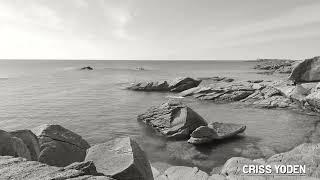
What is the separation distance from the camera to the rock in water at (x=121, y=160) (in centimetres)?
986

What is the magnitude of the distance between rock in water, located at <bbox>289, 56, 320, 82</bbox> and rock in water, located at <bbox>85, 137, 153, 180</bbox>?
133 feet

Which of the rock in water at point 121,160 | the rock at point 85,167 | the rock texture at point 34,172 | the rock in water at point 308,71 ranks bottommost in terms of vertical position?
the rock in water at point 121,160

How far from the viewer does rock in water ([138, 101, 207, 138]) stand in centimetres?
2366

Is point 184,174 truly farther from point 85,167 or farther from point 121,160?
point 85,167

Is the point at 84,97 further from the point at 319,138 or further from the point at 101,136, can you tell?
the point at 319,138

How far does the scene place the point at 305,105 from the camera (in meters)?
34.3

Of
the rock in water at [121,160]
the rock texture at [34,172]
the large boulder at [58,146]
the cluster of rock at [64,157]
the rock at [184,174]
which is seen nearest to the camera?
the rock texture at [34,172]

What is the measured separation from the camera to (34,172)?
261 inches

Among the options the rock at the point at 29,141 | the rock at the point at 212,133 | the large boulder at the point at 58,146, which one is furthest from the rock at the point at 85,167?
the rock at the point at 212,133

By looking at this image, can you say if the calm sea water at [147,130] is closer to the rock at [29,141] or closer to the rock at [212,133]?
the rock at [212,133]

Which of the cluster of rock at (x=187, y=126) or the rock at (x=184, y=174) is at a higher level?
the cluster of rock at (x=187, y=126)

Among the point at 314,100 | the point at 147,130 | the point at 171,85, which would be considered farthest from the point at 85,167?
the point at 171,85

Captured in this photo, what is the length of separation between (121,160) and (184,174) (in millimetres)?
5858

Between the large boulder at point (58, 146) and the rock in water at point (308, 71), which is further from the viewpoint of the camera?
the rock in water at point (308, 71)
